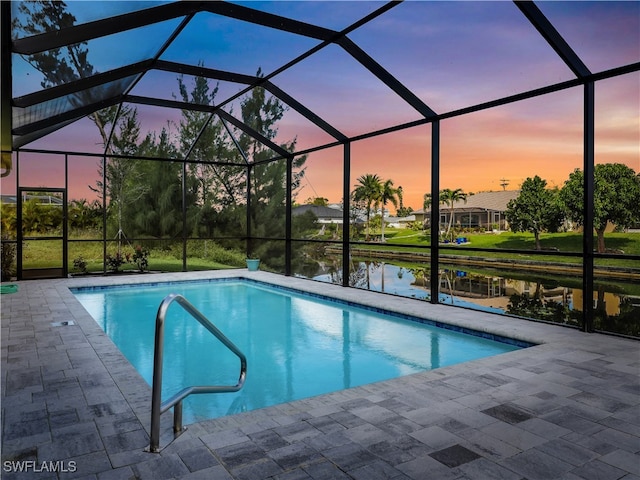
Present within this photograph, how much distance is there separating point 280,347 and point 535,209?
2201 centimetres

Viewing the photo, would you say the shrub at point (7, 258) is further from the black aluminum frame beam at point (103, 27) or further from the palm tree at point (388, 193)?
the palm tree at point (388, 193)

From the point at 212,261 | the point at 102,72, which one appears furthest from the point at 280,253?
the point at 102,72

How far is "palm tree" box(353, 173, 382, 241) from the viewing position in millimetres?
24922

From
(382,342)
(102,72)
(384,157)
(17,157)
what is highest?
(384,157)

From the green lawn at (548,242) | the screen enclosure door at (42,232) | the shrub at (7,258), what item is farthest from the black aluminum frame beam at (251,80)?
the green lawn at (548,242)

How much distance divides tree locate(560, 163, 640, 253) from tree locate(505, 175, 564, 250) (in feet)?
2.42

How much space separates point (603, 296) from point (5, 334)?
2318 centimetres

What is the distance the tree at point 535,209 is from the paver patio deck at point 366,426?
20.9m

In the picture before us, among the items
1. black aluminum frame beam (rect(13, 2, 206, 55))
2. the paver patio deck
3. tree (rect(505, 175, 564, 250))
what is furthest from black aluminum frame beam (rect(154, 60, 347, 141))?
tree (rect(505, 175, 564, 250))

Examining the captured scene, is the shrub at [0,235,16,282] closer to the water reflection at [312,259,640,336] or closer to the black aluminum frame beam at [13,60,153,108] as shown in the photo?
the black aluminum frame beam at [13,60,153,108]

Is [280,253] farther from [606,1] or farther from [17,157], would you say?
[606,1]

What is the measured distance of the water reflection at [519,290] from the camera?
1852 cm

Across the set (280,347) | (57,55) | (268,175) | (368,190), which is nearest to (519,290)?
(368,190)

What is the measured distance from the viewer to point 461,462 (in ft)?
7.59
